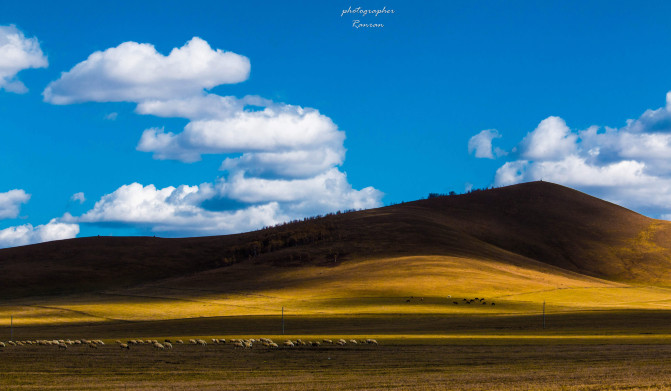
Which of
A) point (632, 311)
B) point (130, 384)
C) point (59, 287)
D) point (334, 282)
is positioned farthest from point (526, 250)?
point (130, 384)

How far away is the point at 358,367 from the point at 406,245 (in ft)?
311

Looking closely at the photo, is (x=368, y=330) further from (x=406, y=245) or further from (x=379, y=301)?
(x=406, y=245)

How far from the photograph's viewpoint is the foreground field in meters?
29.5

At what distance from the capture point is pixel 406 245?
5167 inches

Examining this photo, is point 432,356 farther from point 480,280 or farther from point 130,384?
point 480,280

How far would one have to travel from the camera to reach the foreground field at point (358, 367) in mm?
29484

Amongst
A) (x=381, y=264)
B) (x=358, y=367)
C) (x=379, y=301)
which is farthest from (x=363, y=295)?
(x=358, y=367)

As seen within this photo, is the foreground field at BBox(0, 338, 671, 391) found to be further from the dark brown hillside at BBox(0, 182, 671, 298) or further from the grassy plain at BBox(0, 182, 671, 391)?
the dark brown hillside at BBox(0, 182, 671, 298)

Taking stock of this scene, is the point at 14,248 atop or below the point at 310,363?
atop

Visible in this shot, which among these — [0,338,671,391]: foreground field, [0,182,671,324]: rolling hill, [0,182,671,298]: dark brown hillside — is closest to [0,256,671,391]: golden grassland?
[0,338,671,391]: foreground field

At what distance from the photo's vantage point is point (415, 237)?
136 metres

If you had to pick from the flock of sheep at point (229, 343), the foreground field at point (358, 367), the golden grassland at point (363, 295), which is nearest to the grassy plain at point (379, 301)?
the foreground field at point (358, 367)

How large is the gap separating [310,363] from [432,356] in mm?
6947

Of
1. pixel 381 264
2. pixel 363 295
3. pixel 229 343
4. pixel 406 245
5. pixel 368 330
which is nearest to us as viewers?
pixel 229 343
